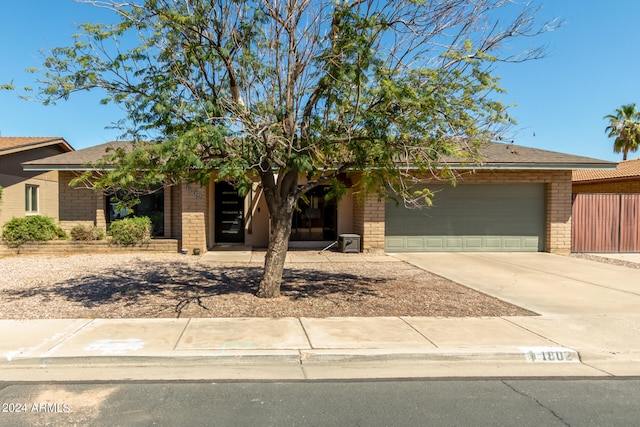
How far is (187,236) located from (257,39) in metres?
8.34

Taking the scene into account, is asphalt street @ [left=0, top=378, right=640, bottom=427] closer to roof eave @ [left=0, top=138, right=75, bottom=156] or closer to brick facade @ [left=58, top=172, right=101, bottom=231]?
brick facade @ [left=58, top=172, right=101, bottom=231]

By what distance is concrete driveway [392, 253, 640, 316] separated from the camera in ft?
26.1

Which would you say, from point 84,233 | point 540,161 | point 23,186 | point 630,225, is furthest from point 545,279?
point 23,186

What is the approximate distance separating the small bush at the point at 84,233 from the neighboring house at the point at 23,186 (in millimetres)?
2451

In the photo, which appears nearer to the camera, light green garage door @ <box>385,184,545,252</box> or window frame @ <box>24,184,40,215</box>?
light green garage door @ <box>385,184,545,252</box>

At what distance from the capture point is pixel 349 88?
6930 millimetres

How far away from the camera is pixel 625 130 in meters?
38.6

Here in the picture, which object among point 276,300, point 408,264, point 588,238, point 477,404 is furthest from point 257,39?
point 588,238

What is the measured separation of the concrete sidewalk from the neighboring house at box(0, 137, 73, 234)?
11.3 m

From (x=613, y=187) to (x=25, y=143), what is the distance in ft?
89.9

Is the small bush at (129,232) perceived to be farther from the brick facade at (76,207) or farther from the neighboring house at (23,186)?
the neighboring house at (23,186)

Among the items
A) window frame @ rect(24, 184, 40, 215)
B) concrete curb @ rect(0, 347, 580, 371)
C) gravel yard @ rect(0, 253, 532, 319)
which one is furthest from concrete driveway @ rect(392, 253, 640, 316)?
window frame @ rect(24, 184, 40, 215)

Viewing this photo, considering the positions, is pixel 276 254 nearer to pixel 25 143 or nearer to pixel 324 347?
pixel 324 347

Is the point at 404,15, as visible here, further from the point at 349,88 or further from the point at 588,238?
the point at 588,238
